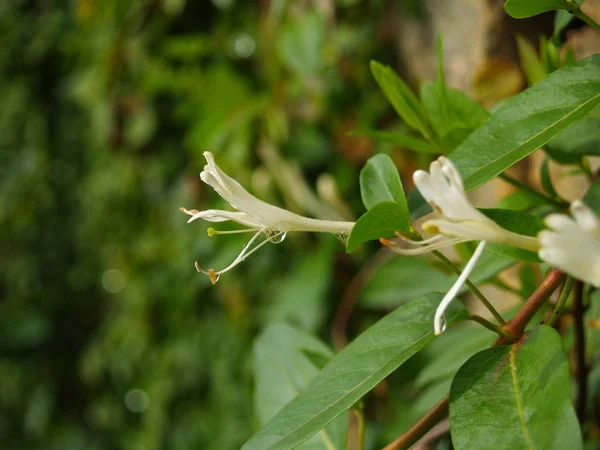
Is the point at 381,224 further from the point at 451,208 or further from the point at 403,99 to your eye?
the point at 403,99

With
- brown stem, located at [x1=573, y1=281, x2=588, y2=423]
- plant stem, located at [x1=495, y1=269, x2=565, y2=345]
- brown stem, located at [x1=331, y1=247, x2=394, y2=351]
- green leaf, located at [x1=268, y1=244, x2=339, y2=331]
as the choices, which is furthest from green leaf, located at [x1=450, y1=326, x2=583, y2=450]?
green leaf, located at [x1=268, y1=244, x2=339, y2=331]

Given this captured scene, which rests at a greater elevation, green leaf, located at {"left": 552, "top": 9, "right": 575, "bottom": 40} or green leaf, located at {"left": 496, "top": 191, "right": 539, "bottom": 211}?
green leaf, located at {"left": 552, "top": 9, "right": 575, "bottom": 40}

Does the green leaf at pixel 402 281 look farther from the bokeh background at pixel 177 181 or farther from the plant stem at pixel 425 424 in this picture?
the plant stem at pixel 425 424

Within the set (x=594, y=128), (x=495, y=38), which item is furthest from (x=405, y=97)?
(x=495, y=38)

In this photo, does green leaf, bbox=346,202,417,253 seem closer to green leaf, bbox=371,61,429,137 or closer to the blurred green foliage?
green leaf, bbox=371,61,429,137

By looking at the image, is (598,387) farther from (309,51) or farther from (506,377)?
(309,51)

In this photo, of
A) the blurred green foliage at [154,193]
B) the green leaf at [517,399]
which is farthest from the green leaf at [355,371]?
the blurred green foliage at [154,193]

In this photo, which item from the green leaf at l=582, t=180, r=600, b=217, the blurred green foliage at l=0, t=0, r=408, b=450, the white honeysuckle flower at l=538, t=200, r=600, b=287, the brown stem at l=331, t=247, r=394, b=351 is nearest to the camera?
the white honeysuckle flower at l=538, t=200, r=600, b=287
